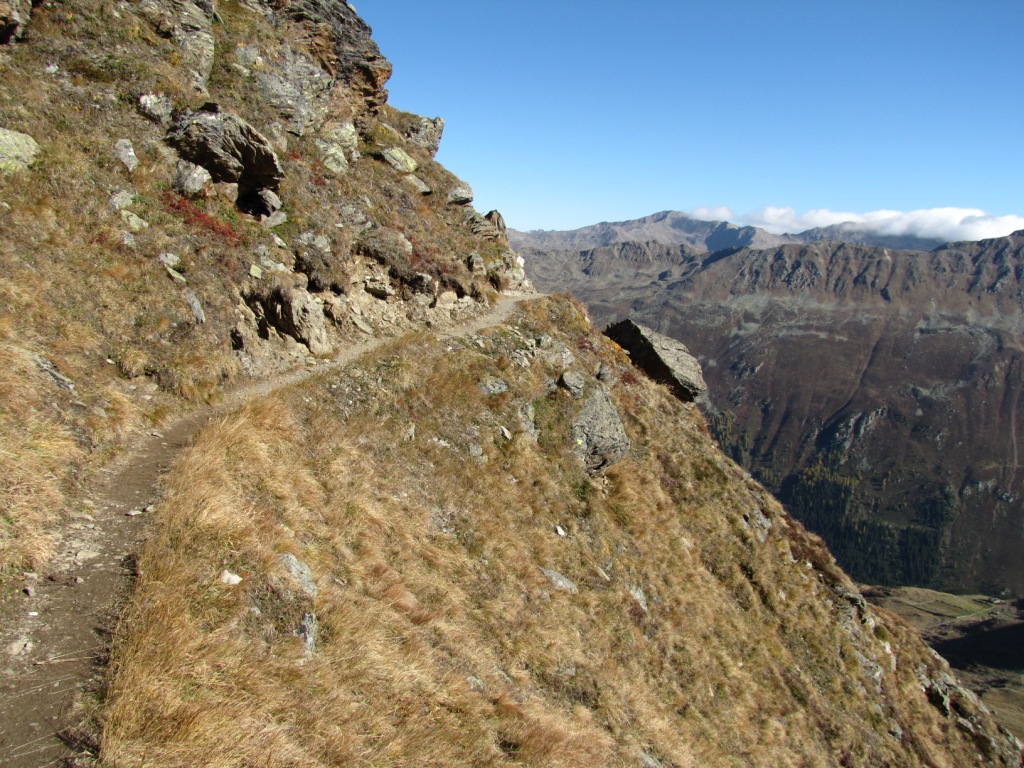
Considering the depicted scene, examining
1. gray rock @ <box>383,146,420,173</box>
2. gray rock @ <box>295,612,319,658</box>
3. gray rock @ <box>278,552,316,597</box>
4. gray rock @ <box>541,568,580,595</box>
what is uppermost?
gray rock @ <box>383,146,420,173</box>

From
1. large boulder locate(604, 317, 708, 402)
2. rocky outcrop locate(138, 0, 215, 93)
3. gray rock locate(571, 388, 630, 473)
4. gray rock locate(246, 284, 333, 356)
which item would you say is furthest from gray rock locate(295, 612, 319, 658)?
large boulder locate(604, 317, 708, 402)

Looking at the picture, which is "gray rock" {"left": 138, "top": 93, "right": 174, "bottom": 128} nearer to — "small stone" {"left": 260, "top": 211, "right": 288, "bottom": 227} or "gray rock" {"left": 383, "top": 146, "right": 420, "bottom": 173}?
"small stone" {"left": 260, "top": 211, "right": 288, "bottom": 227}

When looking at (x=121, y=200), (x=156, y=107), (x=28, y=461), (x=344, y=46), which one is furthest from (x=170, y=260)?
(x=344, y=46)

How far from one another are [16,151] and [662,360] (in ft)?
112

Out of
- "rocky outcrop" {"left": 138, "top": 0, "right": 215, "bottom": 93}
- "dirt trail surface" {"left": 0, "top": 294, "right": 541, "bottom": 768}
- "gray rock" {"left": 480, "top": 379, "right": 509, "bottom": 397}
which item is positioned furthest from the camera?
"rocky outcrop" {"left": 138, "top": 0, "right": 215, "bottom": 93}

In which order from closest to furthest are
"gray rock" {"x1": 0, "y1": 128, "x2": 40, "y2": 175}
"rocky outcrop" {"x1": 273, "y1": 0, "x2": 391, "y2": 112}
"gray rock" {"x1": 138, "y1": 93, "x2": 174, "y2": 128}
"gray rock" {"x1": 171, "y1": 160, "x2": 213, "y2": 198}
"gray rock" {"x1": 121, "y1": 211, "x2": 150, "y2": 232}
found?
"gray rock" {"x1": 0, "y1": 128, "x2": 40, "y2": 175}, "gray rock" {"x1": 121, "y1": 211, "x2": 150, "y2": 232}, "gray rock" {"x1": 171, "y1": 160, "x2": 213, "y2": 198}, "gray rock" {"x1": 138, "y1": 93, "x2": 174, "y2": 128}, "rocky outcrop" {"x1": 273, "y1": 0, "x2": 391, "y2": 112}

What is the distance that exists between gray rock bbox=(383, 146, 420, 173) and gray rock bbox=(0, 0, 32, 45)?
65.1 ft

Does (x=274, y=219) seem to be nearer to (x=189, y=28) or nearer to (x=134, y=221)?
(x=134, y=221)

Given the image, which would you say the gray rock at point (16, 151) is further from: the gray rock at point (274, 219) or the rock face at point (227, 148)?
the gray rock at point (274, 219)

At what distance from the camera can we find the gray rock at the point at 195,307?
709 inches

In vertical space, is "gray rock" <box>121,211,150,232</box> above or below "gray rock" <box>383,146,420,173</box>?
below

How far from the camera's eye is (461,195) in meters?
41.4

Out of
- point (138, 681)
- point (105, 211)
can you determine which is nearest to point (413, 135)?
point (105, 211)

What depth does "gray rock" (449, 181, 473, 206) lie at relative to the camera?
135 ft
